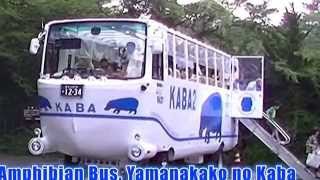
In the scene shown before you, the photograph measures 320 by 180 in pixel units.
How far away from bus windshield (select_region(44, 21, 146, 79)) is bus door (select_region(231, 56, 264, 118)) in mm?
5372

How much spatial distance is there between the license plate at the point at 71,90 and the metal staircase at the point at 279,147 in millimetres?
6573

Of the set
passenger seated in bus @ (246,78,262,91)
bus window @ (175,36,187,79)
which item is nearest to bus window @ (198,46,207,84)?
bus window @ (175,36,187,79)

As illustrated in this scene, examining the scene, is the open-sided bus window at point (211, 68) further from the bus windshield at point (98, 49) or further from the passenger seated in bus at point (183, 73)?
the bus windshield at point (98, 49)

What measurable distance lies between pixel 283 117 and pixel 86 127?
33.0 ft

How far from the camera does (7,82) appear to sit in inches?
834

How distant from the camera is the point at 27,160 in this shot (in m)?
19.1

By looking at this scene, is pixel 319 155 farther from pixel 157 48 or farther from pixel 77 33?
pixel 77 33

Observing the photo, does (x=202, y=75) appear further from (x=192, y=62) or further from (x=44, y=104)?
(x=44, y=104)

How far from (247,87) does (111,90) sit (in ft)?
20.2

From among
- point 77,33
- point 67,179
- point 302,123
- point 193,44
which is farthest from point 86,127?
point 302,123

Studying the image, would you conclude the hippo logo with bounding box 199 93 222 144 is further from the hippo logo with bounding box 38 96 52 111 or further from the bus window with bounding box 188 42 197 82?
the hippo logo with bounding box 38 96 52 111

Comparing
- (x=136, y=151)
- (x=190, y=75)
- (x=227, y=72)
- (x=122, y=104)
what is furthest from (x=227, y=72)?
(x=136, y=151)

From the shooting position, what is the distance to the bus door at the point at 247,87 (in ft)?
50.1

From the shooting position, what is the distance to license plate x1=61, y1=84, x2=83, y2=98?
34.0 feet
